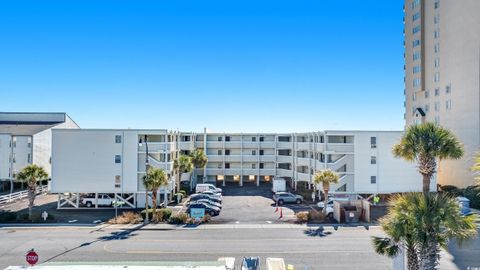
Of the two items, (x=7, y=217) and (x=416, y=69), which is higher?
(x=416, y=69)

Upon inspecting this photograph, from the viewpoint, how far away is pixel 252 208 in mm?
38719

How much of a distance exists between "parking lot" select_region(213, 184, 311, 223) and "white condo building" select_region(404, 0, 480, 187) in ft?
82.5

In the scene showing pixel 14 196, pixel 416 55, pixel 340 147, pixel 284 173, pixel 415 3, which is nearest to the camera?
pixel 340 147

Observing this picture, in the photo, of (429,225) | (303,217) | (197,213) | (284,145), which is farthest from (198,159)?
(429,225)

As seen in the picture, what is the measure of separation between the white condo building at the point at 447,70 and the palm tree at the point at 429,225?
3856 cm

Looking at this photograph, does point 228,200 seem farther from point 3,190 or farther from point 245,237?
point 3,190

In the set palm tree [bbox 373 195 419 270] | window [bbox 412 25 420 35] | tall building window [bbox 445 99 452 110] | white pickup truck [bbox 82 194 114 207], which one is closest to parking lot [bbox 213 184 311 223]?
white pickup truck [bbox 82 194 114 207]

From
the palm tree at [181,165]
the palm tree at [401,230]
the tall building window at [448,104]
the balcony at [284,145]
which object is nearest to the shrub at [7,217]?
the palm tree at [181,165]

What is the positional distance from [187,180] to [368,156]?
27619mm

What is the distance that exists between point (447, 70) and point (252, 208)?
119 feet

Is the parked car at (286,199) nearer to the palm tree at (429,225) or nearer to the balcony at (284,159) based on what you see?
the balcony at (284,159)

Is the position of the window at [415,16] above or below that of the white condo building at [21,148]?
above

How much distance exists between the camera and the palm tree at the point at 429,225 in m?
11.7

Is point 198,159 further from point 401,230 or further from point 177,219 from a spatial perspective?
point 401,230
